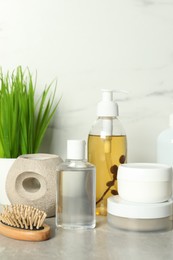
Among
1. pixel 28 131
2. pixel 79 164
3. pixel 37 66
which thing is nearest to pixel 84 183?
pixel 79 164

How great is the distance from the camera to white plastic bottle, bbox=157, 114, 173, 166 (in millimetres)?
929

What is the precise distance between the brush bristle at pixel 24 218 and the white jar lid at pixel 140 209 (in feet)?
0.43

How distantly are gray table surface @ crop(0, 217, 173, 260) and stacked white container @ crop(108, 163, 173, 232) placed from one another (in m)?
0.02

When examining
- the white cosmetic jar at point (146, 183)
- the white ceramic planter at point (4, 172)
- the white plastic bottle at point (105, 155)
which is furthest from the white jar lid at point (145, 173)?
the white ceramic planter at point (4, 172)

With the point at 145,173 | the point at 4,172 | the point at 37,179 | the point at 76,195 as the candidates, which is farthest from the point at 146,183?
the point at 4,172

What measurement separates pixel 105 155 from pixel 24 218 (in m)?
0.23

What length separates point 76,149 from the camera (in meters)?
0.78

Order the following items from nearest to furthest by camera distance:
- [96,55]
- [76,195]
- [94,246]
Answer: [94,246] < [76,195] < [96,55]

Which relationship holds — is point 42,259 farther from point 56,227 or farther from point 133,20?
point 133,20

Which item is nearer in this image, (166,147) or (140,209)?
(140,209)

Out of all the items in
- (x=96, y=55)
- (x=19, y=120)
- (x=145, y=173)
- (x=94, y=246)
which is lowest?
(x=94, y=246)

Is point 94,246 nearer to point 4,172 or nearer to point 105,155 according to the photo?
point 105,155

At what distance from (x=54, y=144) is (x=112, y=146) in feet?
0.79

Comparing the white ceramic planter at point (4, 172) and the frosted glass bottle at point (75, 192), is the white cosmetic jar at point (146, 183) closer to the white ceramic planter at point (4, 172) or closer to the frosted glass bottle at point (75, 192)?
the frosted glass bottle at point (75, 192)
